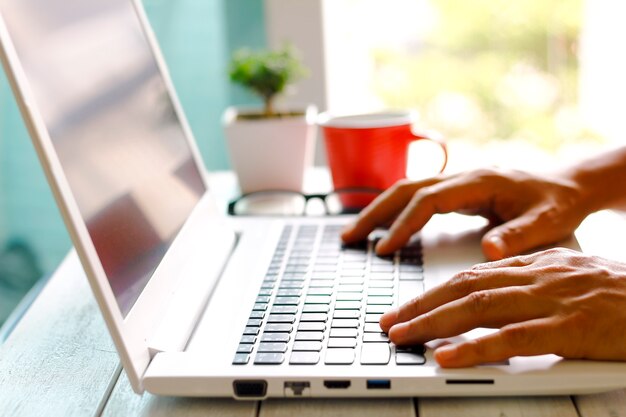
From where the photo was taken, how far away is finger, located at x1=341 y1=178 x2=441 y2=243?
36.0 inches

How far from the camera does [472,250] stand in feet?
2.90

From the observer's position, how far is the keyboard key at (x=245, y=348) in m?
0.63

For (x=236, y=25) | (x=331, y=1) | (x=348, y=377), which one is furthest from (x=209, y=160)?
(x=348, y=377)

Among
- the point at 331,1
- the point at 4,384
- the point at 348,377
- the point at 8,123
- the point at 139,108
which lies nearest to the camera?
the point at 348,377

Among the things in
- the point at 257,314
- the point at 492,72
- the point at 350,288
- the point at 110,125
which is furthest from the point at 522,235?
the point at 492,72

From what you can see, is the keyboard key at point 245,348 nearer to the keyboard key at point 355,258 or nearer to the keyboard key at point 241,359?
the keyboard key at point 241,359

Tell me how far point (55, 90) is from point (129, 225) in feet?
0.45

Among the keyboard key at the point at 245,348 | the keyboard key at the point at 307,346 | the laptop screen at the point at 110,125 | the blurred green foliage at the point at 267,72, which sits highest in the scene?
the laptop screen at the point at 110,125

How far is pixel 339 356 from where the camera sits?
61 cm

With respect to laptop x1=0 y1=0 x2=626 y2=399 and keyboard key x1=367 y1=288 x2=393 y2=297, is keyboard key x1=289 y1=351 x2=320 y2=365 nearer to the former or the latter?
laptop x1=0 y1=0 x2=626 y2=399

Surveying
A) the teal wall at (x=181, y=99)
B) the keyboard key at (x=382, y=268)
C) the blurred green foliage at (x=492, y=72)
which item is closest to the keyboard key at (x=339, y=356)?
the keyboard key at (x=382, y=268)

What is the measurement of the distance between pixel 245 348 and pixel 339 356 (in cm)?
8

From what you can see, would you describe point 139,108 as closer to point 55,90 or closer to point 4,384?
point 55,90

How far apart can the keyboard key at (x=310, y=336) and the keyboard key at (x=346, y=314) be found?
0.04 meters
